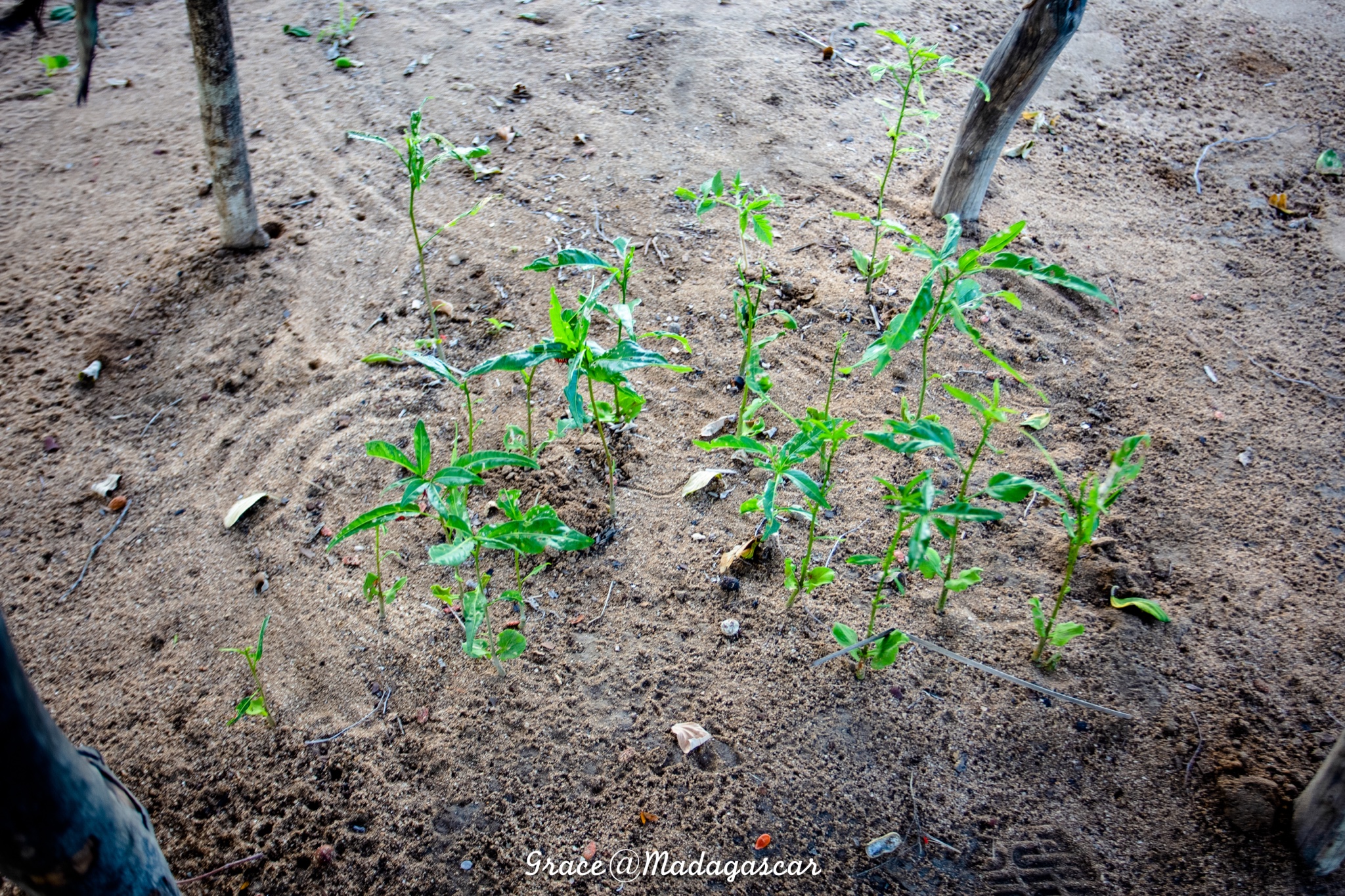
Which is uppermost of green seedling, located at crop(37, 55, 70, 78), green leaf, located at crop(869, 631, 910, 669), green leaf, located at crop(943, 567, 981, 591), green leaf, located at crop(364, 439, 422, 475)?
green seedling, located at crop(37, 55, 70, 78)

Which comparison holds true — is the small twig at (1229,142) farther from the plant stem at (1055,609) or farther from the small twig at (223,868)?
the small twig at (223,868)

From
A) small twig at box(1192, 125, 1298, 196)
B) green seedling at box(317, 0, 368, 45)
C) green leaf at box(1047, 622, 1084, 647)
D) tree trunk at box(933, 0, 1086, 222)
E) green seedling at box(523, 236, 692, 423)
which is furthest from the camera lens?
green seedling at box(317, 0, 368, 45)

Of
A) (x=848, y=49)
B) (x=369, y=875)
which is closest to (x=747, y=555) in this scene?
(x=369, y=875)

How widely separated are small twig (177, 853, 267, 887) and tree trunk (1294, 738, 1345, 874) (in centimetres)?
233

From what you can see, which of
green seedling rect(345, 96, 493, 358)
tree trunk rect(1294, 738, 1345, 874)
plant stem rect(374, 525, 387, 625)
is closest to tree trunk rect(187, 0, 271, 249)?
green seedling rect(345, 96, 493, 358)

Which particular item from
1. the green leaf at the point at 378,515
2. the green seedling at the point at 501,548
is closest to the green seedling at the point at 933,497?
the green seedling at the point at 501,548

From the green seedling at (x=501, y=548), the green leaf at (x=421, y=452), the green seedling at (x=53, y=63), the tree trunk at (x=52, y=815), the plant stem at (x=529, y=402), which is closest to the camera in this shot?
the tree trunk at (x=52, y=815)

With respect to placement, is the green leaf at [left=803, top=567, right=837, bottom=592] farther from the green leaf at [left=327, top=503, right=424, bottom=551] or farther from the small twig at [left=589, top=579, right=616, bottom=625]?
the green leaf at [left=327, top=503, right=424, bottom=551]

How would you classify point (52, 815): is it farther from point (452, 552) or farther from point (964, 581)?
point (964, 581)

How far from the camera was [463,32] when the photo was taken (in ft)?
15.5

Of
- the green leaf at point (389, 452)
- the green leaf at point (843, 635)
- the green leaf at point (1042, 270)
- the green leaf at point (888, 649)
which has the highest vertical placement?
the green leaf at point (1042, 270)

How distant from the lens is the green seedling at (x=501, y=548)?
1.81 metres

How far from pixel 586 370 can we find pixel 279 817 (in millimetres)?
1277

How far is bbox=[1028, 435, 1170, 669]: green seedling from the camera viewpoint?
72.1 inches
